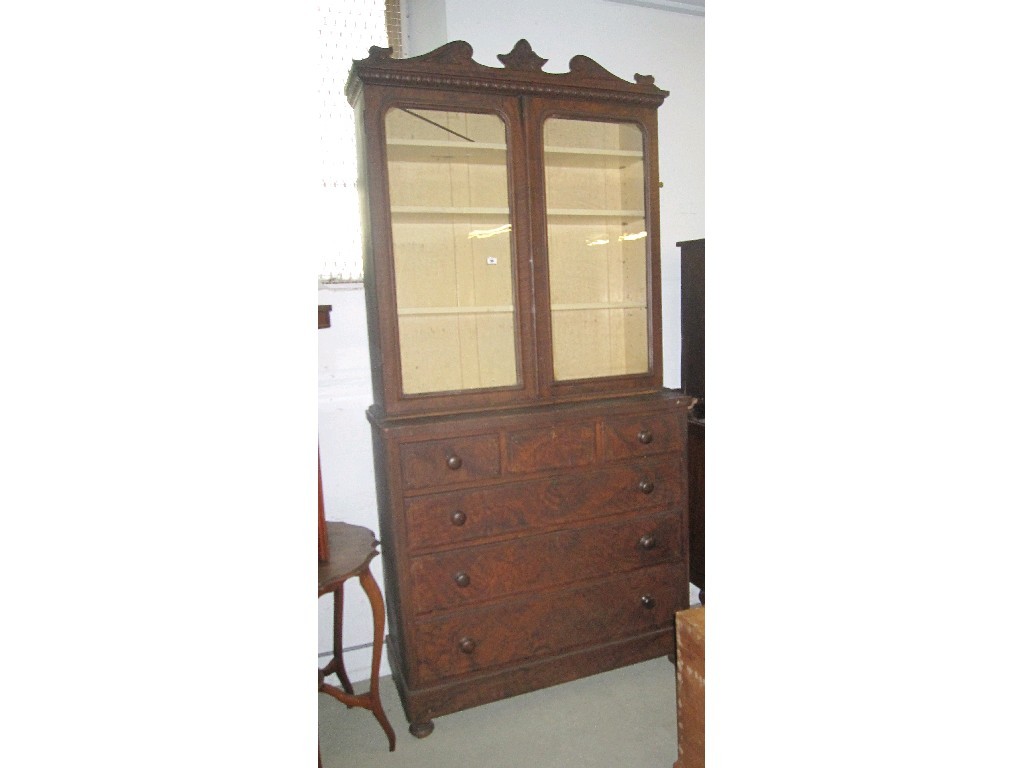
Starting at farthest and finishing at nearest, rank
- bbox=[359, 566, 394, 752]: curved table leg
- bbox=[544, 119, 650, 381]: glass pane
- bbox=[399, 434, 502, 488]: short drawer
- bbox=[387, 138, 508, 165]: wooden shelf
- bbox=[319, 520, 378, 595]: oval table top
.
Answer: bbox=[544, 119, 650, 381]: glass pane, bbox=[387, 138, 508, 165]: wooden shelf, bbox=[399, 434, 502, 488]: short drawer, bbox=[359, 566, 394, 752]: curved table leg, bbox=[319, 520, 378, 595]: oval table top

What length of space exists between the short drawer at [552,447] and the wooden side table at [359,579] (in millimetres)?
485

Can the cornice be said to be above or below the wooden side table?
above

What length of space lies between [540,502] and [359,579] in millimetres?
577

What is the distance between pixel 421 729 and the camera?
70.0 inches

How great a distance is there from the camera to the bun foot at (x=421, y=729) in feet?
5.80

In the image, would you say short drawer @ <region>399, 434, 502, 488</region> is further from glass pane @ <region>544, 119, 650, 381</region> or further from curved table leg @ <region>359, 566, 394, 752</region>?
glass pane @ <region>544, 119, 650, 381</region>

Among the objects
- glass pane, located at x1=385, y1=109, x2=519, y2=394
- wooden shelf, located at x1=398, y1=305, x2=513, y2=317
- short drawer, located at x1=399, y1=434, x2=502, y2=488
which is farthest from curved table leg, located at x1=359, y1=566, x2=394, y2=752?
wooden shelf, located at x1=398, y1=305, x2=513, y2=317

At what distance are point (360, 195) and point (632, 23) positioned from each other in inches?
53.3

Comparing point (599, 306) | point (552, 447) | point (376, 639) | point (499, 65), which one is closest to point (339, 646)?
point (376, 639)

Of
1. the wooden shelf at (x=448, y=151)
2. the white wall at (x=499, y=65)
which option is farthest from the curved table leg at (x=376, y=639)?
the wooden shelf at (x=448, y=151)

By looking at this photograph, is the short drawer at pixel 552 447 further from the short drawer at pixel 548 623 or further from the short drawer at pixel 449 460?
the short drawer at pixel 548 623

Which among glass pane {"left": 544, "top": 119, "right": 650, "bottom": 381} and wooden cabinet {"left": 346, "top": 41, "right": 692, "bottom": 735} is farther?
glass pane {"left": 544, "top": 119, "right": 650, "bottom": 381}

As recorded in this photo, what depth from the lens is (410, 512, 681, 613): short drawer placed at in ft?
5.74
